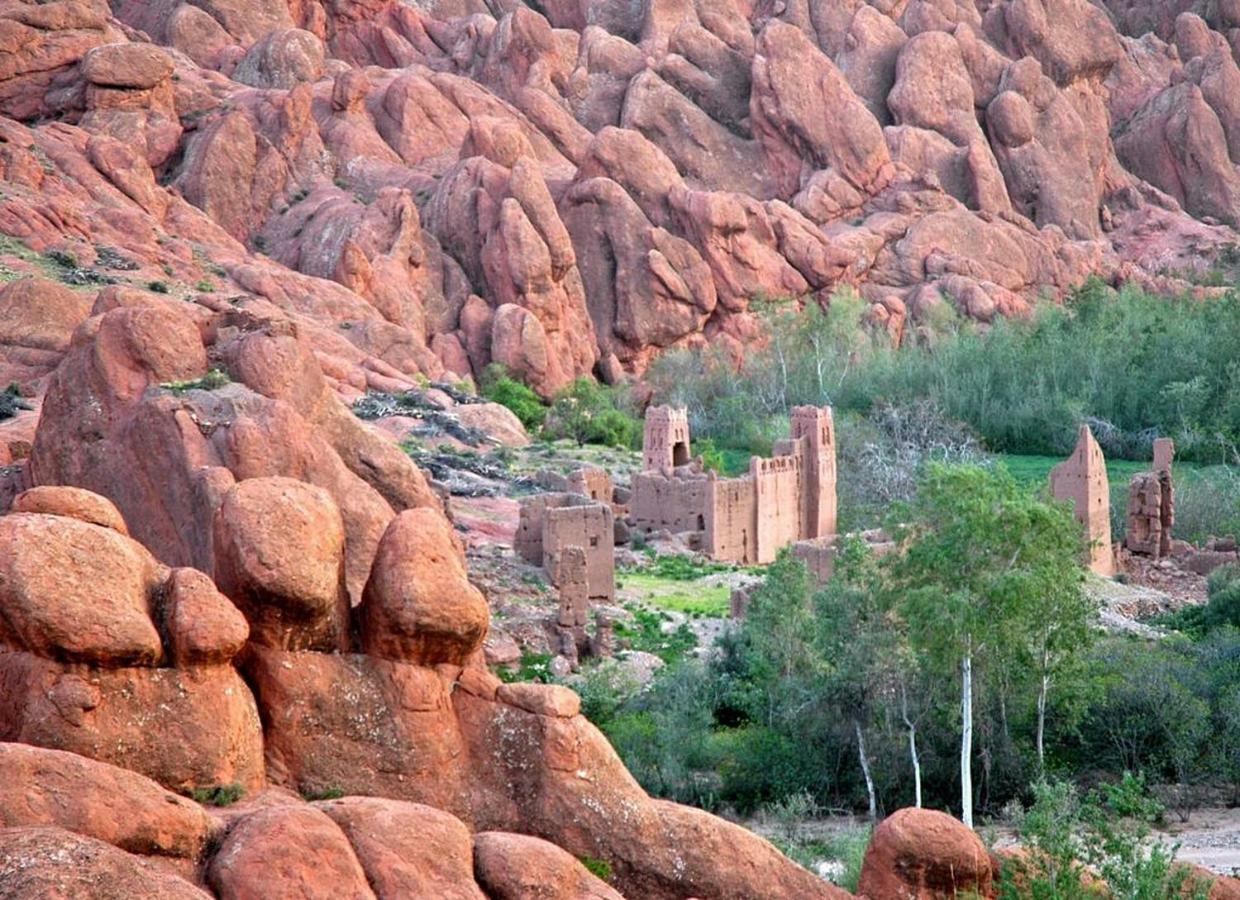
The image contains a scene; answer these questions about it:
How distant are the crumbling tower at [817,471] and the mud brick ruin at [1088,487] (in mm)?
7194

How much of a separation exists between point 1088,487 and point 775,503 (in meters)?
8.53

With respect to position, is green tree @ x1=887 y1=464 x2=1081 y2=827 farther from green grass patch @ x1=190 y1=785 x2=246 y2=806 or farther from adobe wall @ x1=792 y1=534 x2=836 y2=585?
green grass patch @ x1=190 y1=785 x2=246 y2=806

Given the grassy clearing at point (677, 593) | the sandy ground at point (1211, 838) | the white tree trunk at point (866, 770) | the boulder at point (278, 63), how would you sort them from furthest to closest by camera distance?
the boulder at point (278, 63)
the grassy clearing at point (677, 593)
the white tree trunk at point (866, 770)
the sandy ground at point (1211, 838)

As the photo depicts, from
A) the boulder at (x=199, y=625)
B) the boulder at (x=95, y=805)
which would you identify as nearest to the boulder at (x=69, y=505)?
the boulder at (x=199, y=625)

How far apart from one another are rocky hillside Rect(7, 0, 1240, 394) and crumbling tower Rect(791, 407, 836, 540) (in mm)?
13027

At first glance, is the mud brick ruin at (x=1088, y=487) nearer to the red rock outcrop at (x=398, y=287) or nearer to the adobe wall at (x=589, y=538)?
the adobe wall at (x=589, y=538)

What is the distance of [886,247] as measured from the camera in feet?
293

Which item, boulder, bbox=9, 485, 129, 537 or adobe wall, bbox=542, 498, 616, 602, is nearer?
boulder, bbox=9, 485, 129, 537

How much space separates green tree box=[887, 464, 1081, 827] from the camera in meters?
26.6

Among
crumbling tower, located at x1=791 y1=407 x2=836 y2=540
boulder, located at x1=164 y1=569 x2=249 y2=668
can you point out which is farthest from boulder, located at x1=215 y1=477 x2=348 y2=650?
crumbling tower, located at x1=791 y1=407 x2=836 y2=540

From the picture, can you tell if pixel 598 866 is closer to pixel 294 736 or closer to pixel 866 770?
pixel 294 736

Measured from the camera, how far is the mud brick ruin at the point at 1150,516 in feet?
154

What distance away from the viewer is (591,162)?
83625 millimetres

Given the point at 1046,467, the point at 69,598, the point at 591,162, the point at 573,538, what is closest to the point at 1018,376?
the point at 1046,467
